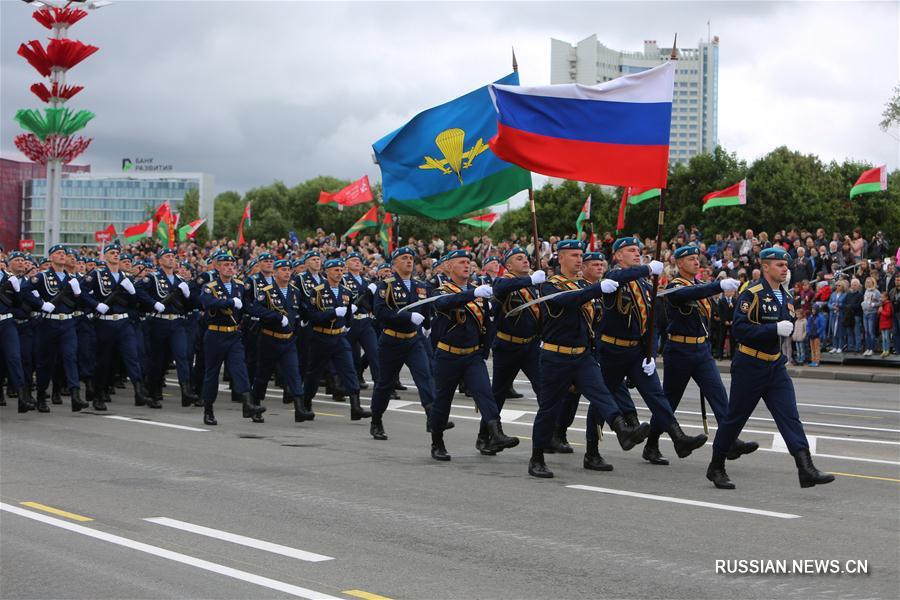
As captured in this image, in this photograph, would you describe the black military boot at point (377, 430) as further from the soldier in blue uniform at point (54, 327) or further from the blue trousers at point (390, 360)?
the soldier in blue uniform at point (54, 327)

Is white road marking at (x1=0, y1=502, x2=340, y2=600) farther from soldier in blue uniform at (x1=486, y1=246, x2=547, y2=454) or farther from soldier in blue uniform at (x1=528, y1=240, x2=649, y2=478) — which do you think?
soldier in blue uniform at (x1=486, y1=246, x2=547, y2=454)

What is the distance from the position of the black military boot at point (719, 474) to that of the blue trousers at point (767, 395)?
0.24 m

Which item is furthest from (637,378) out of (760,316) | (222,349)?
(222,349)

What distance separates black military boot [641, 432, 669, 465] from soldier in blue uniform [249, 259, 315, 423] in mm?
4722

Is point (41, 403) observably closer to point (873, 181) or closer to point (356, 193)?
point (356, 193)

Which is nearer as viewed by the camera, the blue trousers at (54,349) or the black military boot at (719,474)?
the black military boot at (719,474)

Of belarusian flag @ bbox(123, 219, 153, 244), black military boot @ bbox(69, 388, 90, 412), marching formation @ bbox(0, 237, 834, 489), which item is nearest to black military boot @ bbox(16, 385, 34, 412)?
marching formation @ bbox(0, 237, 834, 489)

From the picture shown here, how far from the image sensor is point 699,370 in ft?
34.1

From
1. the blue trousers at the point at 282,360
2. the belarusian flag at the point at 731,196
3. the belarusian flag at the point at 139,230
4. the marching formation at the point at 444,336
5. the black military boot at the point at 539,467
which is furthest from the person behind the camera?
the belarusian flag at the point at 139,230

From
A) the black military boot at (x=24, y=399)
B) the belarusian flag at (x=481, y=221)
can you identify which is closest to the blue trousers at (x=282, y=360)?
the black military boot at (x=24, y=399)

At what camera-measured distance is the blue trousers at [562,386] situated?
9648 mm

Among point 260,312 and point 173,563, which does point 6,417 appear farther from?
point 173,563

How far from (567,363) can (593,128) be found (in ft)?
7.45

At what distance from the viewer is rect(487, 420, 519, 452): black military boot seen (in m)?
10.2
